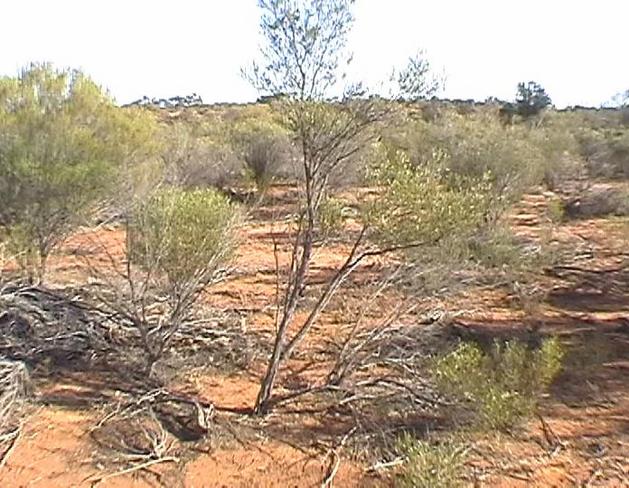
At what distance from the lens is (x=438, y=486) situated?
21.6 ft

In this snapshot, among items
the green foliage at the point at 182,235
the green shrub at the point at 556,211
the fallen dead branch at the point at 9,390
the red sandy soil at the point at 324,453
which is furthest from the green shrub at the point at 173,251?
the green shrub at the point at 556,211

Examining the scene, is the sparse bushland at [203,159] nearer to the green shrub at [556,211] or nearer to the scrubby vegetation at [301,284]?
the scrubby vegetation at [301,284]

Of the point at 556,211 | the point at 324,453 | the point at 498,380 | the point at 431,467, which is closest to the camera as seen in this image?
the point at 431,467

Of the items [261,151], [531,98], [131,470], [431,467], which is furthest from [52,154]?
[531,98]

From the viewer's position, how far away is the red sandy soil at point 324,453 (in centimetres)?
755

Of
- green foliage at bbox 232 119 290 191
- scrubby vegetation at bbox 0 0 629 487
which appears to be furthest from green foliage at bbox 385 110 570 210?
green foliage at bbox 232 119 290 191

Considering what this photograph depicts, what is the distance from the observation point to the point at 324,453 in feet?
26.4

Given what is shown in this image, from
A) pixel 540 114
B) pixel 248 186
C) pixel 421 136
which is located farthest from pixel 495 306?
pixel 540 114

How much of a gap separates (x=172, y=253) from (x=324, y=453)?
288cm

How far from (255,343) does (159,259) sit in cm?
215

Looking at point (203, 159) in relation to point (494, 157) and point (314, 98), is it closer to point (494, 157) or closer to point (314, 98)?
point (494, 157)

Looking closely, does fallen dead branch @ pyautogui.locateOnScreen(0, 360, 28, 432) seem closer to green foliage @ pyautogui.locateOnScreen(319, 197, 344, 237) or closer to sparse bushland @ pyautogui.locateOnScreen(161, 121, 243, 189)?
green foliage @ pyautogui.locateOnScreen(319, 197, 344, 237)

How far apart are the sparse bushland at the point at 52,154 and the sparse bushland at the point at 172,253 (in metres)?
2.74

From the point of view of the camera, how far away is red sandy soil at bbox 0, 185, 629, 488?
7.55 meters
